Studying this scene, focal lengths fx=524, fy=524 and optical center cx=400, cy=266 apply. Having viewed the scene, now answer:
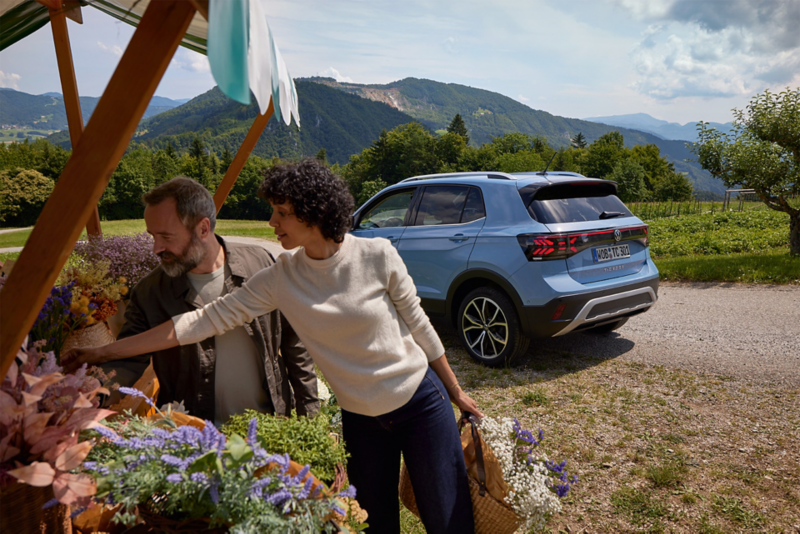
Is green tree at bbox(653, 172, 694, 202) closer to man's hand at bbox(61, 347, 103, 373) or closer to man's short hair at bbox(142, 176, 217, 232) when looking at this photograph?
man's short hair at bbox(142, 176, 217, 232)

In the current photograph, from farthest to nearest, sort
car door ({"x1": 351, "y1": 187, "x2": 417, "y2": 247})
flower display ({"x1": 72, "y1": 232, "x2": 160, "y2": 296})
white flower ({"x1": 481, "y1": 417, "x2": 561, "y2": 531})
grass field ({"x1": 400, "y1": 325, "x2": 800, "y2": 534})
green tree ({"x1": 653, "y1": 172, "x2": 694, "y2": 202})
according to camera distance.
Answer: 1. green tree ({"x1": 653, "y1": 172, "x2": 694, "y2": 202})
2. car door ({"x1": 351, "y1": 187, "x2": 417, "y2": 247})
3. flower display ({"x1": 72, "y1": 232, "x2": 160, "y2": 296})
4. grass field ({"x1": 400, "y1": 325, "x2": 800, "y2": 534})
5. white flower ({"x1": 481, "y1": 417, "x2": 561, "y2": 531})

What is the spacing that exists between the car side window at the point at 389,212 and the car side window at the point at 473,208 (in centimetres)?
91

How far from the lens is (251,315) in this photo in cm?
195

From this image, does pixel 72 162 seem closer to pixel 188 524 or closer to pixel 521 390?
pixel 188 524

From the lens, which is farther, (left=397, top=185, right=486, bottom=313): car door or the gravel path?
(left=397, top=185, right=486, bottom=313): car door

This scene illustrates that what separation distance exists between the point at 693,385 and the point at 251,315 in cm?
461

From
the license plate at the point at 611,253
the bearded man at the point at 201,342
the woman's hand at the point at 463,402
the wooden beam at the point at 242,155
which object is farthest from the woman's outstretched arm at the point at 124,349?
the license plate at the point at 611,253

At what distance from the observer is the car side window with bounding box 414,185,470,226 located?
5820mm

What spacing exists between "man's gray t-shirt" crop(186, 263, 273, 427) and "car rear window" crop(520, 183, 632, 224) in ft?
11.6

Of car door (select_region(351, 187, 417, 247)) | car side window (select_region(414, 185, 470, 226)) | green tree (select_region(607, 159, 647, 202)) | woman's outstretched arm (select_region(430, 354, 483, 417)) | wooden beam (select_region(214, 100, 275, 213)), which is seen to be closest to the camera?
woman's outstretched arm (select_region(430, 354, 483, 417))

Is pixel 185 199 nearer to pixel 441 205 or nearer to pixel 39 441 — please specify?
pixel 39 441

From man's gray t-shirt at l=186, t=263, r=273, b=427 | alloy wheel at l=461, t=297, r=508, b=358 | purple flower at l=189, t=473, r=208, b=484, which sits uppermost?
purple flower at l=189, t=473, r=208, b=484

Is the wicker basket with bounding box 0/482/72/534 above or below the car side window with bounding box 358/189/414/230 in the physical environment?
below

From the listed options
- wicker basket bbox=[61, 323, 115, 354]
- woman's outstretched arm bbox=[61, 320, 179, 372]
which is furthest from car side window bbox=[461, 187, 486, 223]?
woman's outstretched arm bbox=[61, 320, 179, 372]
